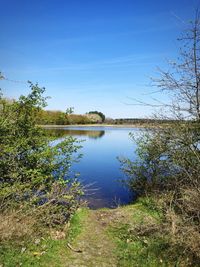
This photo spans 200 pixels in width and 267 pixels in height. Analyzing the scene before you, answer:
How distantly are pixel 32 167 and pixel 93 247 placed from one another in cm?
285

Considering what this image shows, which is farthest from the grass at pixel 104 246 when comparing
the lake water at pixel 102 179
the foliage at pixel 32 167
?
the lake water at pixel 102 179

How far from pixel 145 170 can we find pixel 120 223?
3954 millimetres

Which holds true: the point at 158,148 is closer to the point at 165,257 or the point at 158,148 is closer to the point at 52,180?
the point at 52,180

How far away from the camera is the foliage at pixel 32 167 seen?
617 cm

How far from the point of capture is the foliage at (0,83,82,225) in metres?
6.17

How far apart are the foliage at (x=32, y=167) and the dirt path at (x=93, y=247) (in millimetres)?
665

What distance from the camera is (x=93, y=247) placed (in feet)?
18.7

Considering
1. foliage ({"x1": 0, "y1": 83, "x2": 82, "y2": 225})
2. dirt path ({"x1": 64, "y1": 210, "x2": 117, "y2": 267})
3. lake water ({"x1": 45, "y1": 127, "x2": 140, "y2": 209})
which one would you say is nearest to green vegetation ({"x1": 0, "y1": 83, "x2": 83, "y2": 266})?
foliage ({"x1": 0, "y1": 83, "x2": 82, "y2": 225})

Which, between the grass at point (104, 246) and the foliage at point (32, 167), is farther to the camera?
the foliage at point (32, 167)

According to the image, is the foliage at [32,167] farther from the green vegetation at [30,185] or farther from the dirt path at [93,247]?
the dirt path at [93,247]

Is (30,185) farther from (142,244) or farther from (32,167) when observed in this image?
(142,244)

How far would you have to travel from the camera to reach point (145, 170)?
35.1 feet

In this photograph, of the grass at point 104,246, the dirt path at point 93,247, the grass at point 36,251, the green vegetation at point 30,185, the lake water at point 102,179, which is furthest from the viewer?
the lake water at point 102,179

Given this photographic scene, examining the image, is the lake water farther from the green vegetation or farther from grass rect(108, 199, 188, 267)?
grass rect(108, 199, 188, 267)
